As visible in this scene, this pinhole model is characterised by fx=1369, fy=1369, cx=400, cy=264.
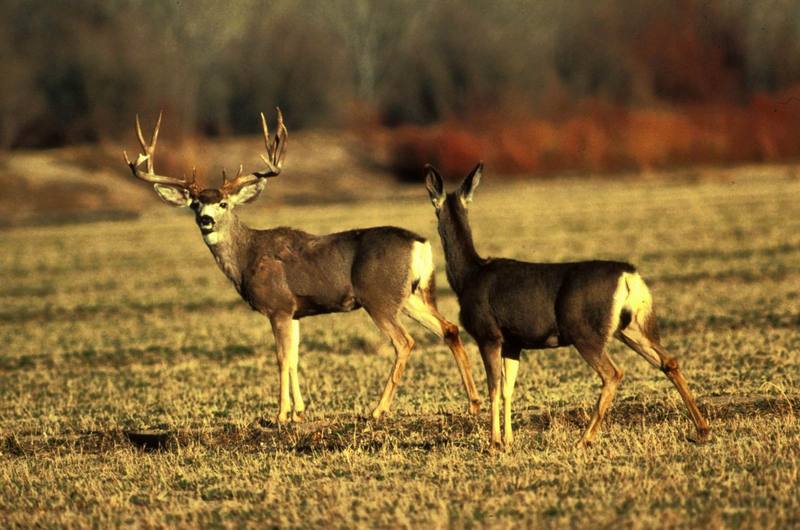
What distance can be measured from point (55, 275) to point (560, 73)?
3023 centimetres

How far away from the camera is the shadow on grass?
12.4m

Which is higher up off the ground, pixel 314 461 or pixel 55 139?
pixel 55 139

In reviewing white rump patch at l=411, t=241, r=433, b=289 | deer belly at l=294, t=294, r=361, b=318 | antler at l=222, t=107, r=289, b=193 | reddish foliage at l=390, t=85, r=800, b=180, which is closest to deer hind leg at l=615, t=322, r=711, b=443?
white rump patch at l=411, t=241, r=433, b=289

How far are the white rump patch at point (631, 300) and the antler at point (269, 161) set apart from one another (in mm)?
5232

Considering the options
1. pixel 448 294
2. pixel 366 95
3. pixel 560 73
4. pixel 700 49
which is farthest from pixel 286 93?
pixel 448 294

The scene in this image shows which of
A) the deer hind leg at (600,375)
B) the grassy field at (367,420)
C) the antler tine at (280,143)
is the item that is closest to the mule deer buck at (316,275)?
the antler tine at (280,143)

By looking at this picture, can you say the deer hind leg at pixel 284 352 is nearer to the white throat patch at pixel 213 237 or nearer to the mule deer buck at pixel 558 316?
the white throat patch at pixel 213 237

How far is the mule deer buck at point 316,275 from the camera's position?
1422cm

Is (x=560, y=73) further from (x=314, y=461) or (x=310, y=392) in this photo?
(x=314, y=461)

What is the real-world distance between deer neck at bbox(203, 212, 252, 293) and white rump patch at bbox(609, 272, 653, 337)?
16.6 feet

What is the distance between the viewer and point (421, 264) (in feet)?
47.1

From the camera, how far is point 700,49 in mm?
49375

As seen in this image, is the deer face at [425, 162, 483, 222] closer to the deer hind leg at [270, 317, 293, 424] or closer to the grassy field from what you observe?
the grassy field

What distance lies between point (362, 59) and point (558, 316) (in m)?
71.0
